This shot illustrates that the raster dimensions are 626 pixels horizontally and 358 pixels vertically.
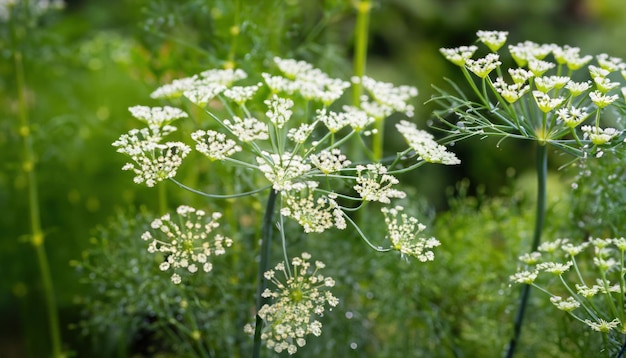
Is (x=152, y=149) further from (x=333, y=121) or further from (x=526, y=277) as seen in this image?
(x=526, y=277)

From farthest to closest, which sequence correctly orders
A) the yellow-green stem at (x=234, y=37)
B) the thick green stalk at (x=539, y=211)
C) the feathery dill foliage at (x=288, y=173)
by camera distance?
the yellow-green stem at (x=234, y=37), the thick green stalk at (x=539, y=211), the feathery dill foliage at (x=288, y=173)

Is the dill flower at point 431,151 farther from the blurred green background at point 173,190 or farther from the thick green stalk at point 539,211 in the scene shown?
the blurred green background at point 173,190

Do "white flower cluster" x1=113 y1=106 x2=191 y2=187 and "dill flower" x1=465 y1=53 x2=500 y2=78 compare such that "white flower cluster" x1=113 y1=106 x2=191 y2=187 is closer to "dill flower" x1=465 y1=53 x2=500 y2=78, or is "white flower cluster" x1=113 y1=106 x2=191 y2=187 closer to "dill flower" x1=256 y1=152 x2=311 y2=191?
"dill flower" x1=256 y1=152 x2=311 y2=191

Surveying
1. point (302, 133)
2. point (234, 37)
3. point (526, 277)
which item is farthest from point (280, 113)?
point (234, 37)

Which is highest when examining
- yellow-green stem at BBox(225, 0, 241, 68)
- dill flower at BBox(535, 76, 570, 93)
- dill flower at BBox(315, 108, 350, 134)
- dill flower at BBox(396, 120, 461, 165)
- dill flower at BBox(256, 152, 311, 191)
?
yellow-green stem at BBox(225, 0, 241, 68)

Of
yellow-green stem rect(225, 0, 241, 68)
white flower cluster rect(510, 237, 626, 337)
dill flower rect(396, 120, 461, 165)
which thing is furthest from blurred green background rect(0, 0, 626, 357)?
dill flower rect(396, 120, 461, 165)

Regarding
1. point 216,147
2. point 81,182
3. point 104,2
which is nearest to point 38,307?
point 81,182

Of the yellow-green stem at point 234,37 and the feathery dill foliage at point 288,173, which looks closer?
the feathery dill foliage at point 288,173

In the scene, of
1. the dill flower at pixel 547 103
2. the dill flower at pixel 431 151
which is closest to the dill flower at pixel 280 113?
the dill flower at pixel 431 151
